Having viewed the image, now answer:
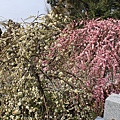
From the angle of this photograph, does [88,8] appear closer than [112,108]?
No

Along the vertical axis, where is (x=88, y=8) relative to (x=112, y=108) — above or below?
above

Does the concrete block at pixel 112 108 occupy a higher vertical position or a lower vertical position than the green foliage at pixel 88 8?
lower

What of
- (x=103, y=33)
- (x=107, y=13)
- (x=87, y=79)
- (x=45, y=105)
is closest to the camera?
(x=45, y=105)

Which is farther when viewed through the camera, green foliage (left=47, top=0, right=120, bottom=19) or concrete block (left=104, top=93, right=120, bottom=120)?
green foliage (left=47, top=0, right=120, bottom=19)

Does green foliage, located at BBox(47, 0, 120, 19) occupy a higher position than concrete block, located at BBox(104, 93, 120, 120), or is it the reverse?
green foliage, located at BBox(47, 0, 120, 19)

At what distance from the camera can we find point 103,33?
4250 mm

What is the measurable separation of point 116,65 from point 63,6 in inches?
244

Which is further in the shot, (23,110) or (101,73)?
(101,73)

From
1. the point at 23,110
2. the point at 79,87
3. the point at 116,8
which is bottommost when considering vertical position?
the point at 23,110

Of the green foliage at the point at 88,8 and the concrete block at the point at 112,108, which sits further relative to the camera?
the green foliage at the point at 88,8

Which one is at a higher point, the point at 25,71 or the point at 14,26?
the point at 14,26

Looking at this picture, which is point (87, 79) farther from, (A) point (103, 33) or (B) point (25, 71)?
(A) point (103, 33)

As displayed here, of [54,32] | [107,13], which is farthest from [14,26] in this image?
[107,13]

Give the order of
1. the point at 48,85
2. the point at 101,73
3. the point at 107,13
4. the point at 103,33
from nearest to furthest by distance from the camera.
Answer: the point at 48,85, the point at 101,73, the point at 103,33, the point at 107,13
